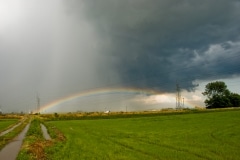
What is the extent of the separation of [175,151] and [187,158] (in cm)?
324

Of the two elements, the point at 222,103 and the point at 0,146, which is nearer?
the point at 0,146

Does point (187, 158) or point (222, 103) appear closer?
point (187, 158)

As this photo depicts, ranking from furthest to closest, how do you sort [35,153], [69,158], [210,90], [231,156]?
1. [210,90]
2. [35,153]
3. [69,158]
4. [231,156]

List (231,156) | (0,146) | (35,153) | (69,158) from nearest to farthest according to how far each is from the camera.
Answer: (231,156) → (69,158) → (35,153) → (0,146)

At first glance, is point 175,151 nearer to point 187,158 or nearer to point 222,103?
point 187,158

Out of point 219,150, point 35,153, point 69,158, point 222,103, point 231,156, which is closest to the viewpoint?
point 231,156

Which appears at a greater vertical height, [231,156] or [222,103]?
[222,103]

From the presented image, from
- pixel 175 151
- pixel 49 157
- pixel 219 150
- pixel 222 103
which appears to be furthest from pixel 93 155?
pixel 222 103

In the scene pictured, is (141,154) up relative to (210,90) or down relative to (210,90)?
down

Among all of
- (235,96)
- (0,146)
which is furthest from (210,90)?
(0,146)

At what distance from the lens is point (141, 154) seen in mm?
21875

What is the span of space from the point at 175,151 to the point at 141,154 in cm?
285

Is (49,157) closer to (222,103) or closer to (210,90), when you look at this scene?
(222,103)

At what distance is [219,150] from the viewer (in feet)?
72.7
